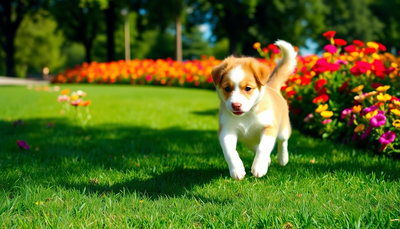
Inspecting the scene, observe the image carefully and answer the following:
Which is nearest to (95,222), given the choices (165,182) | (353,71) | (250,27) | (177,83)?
(165,182)

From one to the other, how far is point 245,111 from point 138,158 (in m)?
1.82

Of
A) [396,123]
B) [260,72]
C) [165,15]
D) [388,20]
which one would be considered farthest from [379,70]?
[388,20]

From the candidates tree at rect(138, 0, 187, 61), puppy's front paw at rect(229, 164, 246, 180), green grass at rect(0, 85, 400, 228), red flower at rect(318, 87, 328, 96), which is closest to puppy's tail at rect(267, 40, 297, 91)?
green grass at rect(0, 85, 400, 228)

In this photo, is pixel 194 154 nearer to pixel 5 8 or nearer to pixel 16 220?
pixel 16 220

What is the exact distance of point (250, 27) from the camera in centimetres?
2766

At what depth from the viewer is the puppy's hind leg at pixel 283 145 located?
3752mm

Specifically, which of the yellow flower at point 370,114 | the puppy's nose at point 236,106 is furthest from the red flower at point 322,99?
the puppy's nose at point 236,106

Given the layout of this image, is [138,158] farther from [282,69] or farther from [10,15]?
[10,15]

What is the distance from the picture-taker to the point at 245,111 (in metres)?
2.85

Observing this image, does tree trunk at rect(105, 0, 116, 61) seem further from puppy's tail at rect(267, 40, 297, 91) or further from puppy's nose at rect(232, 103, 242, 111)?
puppy's nose at rect(232, 103, 242, 111)

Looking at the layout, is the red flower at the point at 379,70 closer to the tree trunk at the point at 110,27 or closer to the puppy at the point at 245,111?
the puppy at the point at 245,111

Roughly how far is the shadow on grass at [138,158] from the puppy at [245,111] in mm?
536

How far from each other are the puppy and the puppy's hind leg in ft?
1.16

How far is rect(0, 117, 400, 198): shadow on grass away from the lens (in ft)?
11.0
